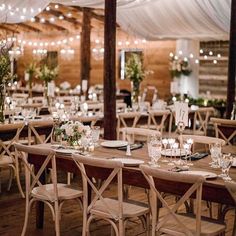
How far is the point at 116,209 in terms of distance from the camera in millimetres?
3768

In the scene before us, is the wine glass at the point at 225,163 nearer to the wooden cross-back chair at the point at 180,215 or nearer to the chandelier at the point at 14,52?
the wooden cross-back chair at the point at 180,215

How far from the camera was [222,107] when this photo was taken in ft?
36.3

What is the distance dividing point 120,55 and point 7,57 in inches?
389

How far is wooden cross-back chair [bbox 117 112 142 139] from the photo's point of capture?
24.3 ft

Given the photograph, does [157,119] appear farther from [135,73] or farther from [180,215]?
[180,215]

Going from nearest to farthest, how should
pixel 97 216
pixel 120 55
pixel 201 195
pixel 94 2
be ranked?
pixel 201 195, pixel 97 216, pixel 94 2, pixel 120 55

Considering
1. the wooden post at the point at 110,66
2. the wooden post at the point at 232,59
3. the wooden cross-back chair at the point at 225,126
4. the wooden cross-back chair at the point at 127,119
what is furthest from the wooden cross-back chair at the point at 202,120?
the wooden post at the point at 110,66

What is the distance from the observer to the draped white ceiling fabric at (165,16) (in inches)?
297

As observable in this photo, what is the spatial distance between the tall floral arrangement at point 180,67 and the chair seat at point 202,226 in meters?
9.69

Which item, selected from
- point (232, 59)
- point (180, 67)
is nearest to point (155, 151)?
point (232, 59)

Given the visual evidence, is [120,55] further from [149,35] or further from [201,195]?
→ [201,195]

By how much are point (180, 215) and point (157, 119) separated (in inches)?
195

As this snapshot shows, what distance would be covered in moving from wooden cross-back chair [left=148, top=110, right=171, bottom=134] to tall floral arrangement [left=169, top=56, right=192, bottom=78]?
4.57 metres

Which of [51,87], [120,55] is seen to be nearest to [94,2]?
[51,87]
